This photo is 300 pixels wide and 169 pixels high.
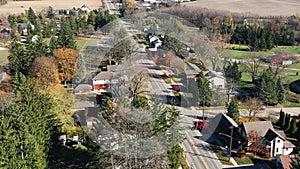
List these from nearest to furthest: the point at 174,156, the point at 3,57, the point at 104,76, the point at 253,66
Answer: the point at 174,156, the point at 104,76, the point at 253,66, the point at 3,57

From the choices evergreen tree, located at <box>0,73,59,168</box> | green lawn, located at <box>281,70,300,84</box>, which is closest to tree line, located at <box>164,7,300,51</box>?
green lawn, located at <box>281,70,300,84</box>

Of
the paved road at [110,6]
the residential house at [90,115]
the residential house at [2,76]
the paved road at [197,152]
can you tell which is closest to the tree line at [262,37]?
the paved road at [197,152]

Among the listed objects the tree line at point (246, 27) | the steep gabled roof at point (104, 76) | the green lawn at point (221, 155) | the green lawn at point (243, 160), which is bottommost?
the green lawn at point (243, 160)

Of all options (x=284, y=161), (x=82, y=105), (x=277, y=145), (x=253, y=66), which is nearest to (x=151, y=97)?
(x=82, y=105)

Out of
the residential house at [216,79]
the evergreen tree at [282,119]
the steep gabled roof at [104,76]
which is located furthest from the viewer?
the steep gabled roof at [104,76]

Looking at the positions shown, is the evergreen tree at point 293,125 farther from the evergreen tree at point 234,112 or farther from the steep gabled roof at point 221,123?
the steep gabled roof at point 221,123

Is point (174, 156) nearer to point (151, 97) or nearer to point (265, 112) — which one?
point (151, 97)
